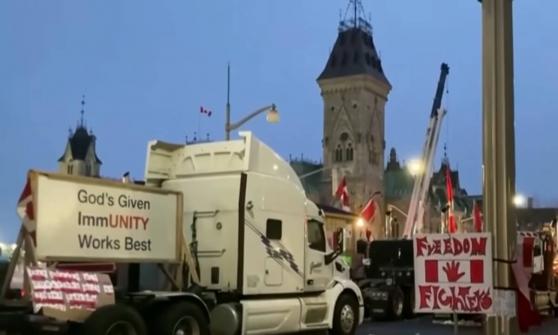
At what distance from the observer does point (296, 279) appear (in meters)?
16.5

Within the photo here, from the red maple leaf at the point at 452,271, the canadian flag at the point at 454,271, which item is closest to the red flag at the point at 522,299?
the canadian flag at the point at 454,271

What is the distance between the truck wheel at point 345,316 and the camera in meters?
17.8

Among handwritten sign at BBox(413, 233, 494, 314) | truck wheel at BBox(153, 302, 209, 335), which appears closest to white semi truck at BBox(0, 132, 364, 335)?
truck wheel at BBox(153, 302, 209, 335)

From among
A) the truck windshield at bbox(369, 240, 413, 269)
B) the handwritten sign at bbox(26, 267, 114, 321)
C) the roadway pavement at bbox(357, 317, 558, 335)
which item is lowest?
the roadway pavement at bbox(357, 317, 558, 335)

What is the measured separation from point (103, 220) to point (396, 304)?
14.5m

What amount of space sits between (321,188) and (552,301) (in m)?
96.6

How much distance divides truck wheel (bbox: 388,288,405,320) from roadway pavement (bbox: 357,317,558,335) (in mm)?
323

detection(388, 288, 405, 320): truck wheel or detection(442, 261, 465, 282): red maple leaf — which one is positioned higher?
detection(442, 261, 465, 282): red maple leaf

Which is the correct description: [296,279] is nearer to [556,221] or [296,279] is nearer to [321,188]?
[556,221]

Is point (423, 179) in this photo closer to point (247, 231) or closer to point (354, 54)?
point (247, 231)

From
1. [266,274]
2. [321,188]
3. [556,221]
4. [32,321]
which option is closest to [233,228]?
[266,274]

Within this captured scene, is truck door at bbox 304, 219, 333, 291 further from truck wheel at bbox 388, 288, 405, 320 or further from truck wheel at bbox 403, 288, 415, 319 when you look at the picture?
truck wheel at bbox 403, 288, 415, 319

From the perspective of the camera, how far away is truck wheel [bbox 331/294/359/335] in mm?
17797

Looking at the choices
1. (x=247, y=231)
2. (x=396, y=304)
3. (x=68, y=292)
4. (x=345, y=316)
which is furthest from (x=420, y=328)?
(x=68, y=292)
